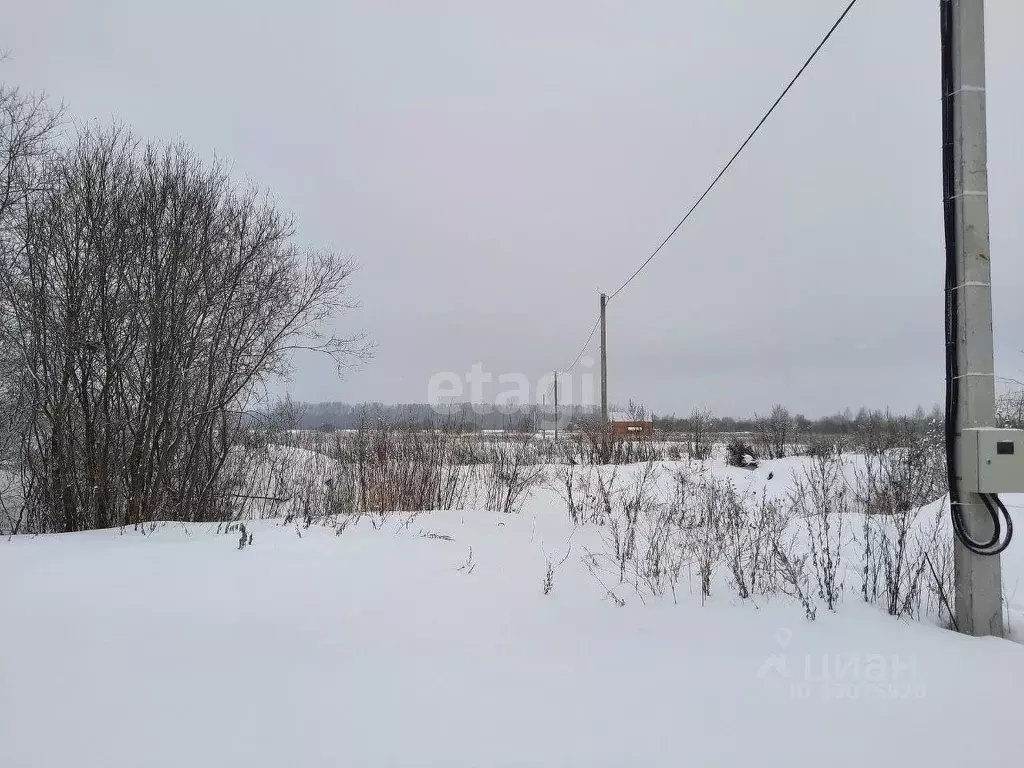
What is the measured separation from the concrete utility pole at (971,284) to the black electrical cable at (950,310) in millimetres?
11

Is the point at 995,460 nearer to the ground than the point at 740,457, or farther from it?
farther from it

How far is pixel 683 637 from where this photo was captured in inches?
104

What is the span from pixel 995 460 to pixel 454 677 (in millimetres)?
2841

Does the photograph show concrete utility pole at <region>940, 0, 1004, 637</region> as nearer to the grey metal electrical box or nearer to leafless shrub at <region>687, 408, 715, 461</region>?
the grey metal electrical box

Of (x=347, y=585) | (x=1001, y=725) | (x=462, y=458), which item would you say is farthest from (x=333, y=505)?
(x=1001, y=725)

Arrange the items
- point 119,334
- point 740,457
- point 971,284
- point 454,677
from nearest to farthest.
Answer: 1. point 454,677
2. point 971,284
3. point 119,334
4. point 740,457

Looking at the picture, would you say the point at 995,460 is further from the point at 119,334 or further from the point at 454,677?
the point at 119,334

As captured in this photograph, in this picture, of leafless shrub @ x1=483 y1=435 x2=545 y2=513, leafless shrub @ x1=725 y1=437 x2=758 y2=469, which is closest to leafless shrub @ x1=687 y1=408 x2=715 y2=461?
leafless shrub @ x1=725 y1=437 x2=758 y2=469

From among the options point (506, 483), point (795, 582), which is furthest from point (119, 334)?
point (795, 582)

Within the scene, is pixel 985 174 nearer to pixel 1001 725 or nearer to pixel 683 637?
pixel 1001 725

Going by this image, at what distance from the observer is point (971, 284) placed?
8.82 feet

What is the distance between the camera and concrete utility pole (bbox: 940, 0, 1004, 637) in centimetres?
258

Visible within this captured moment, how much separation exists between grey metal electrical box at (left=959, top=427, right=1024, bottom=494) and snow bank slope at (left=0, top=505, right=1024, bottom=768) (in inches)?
29.2

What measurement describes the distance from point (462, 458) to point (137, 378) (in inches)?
186
